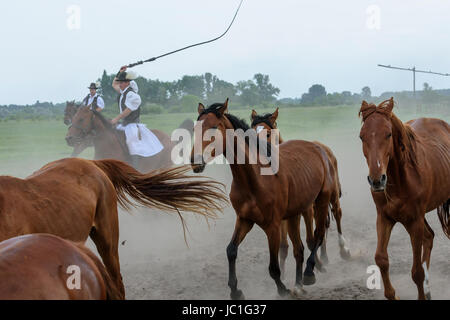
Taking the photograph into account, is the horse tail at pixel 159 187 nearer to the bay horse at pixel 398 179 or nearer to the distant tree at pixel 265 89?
the bay horse at pixel 398 179

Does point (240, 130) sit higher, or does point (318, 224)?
point (240, 130)

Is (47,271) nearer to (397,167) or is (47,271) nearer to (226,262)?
(397,167)

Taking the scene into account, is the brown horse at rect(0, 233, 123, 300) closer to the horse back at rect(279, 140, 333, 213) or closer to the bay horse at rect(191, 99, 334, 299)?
the bay horse at rect(191, 99, 334, 299)

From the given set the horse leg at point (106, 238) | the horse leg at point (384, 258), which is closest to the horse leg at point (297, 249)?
the horse leg at point (384, 258)

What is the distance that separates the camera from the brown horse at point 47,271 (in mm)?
2270

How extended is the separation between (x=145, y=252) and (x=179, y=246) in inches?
22.0

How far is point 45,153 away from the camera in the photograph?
65.4 feet

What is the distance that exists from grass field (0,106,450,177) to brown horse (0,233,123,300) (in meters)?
13.7

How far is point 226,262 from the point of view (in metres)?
7.06

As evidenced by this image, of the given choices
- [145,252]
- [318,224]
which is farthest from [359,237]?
[145,252]

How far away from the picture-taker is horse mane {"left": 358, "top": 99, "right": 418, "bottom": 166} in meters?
→ 4.61

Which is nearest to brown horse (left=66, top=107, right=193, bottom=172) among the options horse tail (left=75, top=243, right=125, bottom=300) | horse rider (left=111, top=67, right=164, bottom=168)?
horse rider (left=111, top=67, right=164, bottom=168)

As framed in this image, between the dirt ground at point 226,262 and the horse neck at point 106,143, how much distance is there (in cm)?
119
